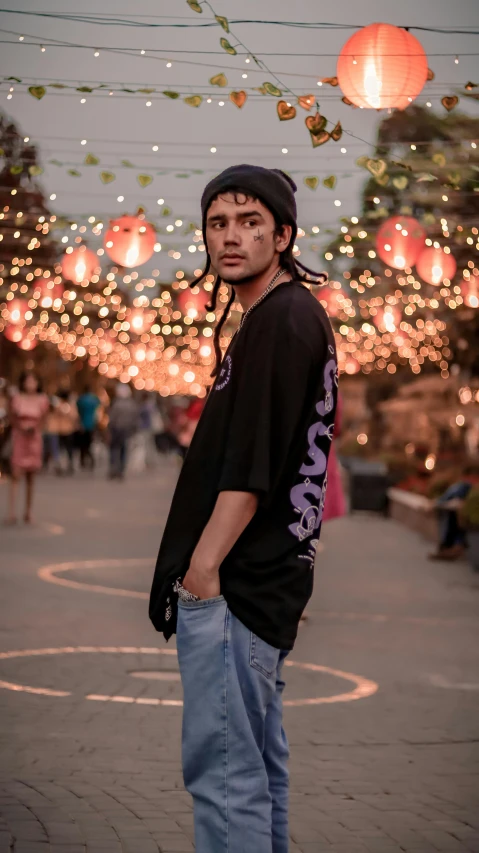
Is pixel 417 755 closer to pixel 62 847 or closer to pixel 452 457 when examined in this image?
pixel 62 847

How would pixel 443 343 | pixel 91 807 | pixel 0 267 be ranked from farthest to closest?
pixel 443 343
pixel 0 267
pixel 91 807

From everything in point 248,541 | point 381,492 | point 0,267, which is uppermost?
point 0,267

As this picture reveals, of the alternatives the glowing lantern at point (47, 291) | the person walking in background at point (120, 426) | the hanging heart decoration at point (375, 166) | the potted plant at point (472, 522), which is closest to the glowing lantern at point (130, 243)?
the potted plant at point (472, 522)

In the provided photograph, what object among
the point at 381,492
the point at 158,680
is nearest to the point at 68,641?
the point at 158,680

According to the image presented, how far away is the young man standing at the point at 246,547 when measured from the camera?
10.5 ft

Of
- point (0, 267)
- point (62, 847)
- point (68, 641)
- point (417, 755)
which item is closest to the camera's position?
point (62, 847)

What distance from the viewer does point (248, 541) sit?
326 cm

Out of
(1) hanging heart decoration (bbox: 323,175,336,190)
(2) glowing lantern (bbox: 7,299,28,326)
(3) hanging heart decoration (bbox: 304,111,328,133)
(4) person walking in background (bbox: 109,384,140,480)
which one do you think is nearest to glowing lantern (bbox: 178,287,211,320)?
(2) glowing lantern (bbox: 7,299,28,326)

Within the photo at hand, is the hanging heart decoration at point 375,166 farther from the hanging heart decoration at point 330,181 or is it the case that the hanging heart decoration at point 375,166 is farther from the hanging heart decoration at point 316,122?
the hanging heart decoration at point 330,181

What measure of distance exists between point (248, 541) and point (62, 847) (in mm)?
1884

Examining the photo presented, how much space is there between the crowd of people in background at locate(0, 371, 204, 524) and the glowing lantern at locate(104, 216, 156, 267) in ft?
7.98

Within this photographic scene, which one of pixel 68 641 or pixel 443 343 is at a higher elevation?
pixel 443 343

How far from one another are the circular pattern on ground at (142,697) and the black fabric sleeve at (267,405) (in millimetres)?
4040

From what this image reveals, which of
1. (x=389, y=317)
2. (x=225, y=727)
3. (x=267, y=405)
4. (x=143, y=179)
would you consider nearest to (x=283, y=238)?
(x=267, y=405)
